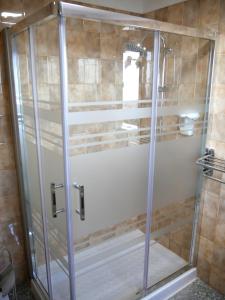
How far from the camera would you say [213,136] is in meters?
2.04

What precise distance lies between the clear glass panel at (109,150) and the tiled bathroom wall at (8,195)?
57 centimetres

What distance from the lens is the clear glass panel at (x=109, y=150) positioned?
147cm

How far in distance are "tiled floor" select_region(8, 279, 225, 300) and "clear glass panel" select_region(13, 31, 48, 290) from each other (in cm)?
19

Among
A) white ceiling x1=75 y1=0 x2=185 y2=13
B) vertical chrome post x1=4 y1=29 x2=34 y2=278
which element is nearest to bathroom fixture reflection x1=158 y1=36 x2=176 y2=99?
white ceiling x1=75 y1=0 x2=185 y2=13

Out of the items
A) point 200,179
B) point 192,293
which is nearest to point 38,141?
point 200,179

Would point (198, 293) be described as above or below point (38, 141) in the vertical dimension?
below

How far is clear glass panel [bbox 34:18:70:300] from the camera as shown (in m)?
1.31

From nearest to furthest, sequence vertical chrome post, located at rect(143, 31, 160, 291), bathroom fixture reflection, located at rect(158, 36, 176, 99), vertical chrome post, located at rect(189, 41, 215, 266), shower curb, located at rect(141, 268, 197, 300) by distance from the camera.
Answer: vertical chrome post, located at rect(143, 31, 160, 291), bathroom fixture reflection, located at rect(158, 36, 176, 99), vertical chrome post, located at rect(189, 41, 215, 266), shower curb, located at rect(141, 268, 197, 300)

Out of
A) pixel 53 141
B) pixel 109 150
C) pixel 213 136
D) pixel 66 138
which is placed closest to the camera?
pixel 66 138

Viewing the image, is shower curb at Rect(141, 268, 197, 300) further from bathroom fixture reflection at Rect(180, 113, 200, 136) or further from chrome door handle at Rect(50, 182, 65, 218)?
bathroom fixture reflection at Rect(180, 113, 200, 136)

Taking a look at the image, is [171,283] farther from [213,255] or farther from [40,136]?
[40,136]

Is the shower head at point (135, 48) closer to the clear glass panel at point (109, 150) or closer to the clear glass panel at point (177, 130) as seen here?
the clear glass panel at point (109, 150)

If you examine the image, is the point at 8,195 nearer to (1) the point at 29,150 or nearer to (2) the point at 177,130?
(1) the point at 29,150

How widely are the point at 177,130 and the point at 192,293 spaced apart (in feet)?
4.80
